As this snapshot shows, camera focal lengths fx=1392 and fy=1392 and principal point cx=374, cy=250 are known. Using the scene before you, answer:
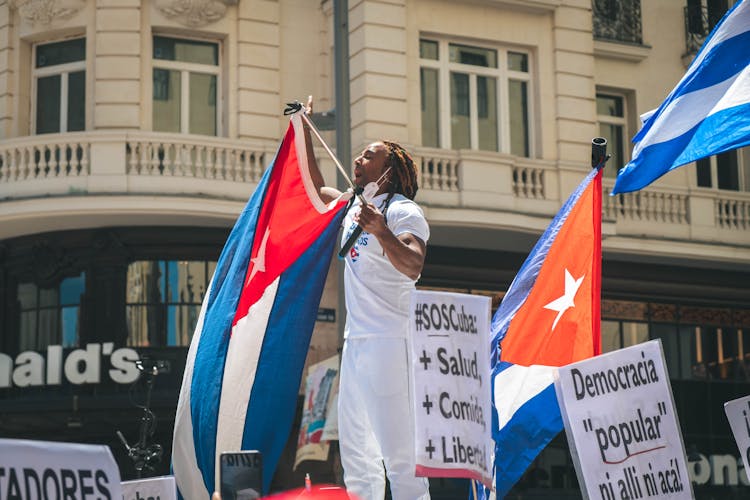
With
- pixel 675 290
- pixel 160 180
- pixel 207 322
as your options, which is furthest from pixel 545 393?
pixel 675 290

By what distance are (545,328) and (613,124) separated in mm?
15515

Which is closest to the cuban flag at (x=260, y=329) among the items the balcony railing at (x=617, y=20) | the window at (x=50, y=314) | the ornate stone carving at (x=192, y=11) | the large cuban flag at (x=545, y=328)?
the large cuban flag at (x=545, y=328)

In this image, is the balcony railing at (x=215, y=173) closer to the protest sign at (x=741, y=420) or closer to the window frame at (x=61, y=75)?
the window frame at (x=61, y=75)

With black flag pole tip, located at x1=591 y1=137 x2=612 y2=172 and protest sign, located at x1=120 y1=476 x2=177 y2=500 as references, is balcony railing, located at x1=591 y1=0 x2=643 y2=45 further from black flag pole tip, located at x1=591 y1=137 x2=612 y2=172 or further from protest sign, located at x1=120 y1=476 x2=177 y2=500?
protest sign, located at x1=120 y1=476 x2=177 y2=500

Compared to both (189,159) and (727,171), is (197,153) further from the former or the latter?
(727,171)

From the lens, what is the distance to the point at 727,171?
2464cm

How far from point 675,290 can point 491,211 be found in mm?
5045

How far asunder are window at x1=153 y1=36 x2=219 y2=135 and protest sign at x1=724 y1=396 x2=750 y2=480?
46.1 feet

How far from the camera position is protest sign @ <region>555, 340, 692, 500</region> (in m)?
6.82

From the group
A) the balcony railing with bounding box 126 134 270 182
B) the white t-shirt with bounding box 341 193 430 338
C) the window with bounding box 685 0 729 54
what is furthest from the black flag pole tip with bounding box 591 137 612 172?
the window with bounding box 685 0 729 54

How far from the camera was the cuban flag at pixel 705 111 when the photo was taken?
7508 millimetres

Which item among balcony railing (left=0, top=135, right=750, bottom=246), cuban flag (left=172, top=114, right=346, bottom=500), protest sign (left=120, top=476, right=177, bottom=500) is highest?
balcony railing (left=0, top=135, right=750, bottom=246)

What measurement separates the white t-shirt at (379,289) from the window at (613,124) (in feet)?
54.9

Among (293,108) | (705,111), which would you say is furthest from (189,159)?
(705,111)
